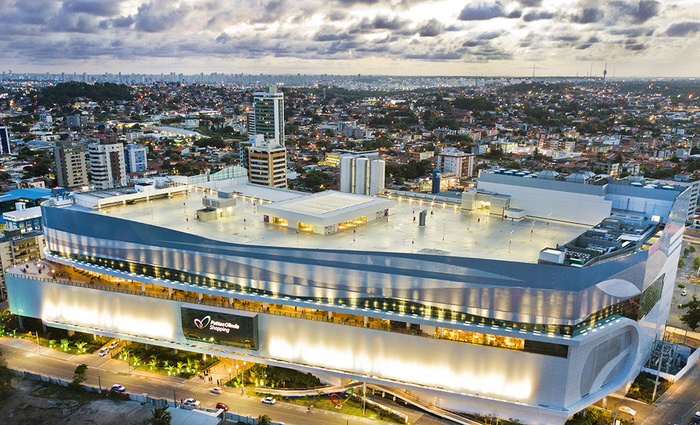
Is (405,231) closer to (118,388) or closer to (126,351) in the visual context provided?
(118,388)

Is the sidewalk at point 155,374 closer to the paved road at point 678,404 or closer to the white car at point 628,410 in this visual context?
the white car at point 628,410

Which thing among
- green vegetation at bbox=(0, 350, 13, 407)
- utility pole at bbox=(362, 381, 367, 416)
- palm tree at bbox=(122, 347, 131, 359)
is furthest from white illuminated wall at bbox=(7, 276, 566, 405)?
green vegetation at bbox=(0, 350, 13, 407)

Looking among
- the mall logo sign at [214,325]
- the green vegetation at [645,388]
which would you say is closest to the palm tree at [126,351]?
the mall logo sign at [214,325]

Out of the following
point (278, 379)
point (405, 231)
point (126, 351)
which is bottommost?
point (126, 351)

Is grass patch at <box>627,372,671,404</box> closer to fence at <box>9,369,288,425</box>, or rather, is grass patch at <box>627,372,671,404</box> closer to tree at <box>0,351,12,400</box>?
fence at <box>9,369,288,425</box>

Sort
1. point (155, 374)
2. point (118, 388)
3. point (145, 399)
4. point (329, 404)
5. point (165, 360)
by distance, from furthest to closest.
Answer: point (165, 360), point (155, 374), point (118, 388), point (145, 399), point (329, 404)

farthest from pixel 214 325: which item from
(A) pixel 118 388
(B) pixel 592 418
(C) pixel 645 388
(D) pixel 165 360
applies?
(C) pixel 645 388
